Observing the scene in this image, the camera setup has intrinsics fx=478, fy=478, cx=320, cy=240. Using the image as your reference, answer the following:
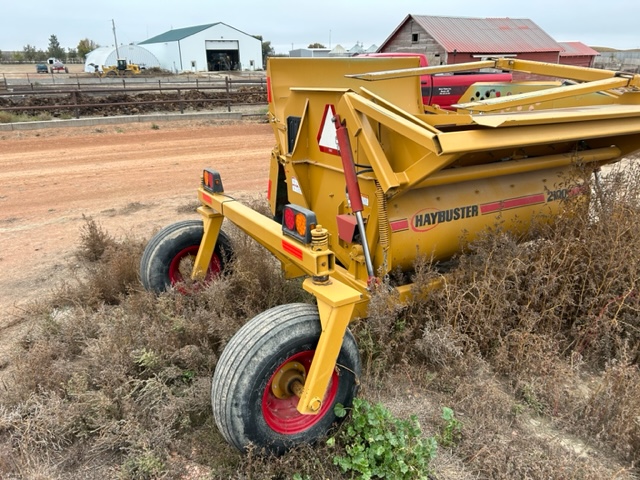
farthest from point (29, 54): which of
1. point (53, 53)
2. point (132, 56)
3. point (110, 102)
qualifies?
point (110, 102)

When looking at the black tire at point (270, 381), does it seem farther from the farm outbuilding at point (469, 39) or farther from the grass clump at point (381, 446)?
the farm outbuilding at point (469, 39)

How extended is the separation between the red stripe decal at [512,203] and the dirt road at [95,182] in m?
3.90

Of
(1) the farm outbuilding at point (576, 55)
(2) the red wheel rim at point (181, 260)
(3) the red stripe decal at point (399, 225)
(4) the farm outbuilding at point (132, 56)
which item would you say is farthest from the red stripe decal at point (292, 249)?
(4) the farm outbuilding at point (132, 56)

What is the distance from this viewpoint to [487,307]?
311 centimetres

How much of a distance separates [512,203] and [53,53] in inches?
4322

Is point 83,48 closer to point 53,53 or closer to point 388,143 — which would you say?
point 53,53

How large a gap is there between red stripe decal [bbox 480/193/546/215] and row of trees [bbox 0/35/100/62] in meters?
99.8

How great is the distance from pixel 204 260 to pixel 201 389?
48.6 inches

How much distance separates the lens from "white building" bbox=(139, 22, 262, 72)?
62.7 m

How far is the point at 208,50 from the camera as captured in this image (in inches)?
2518

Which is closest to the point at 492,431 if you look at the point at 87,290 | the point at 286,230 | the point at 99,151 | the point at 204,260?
the point at 286,230

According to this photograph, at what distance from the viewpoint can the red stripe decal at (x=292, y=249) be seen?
2.53m

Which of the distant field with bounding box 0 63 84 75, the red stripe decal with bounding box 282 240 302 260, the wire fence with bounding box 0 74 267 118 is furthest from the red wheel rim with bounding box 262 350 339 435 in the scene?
the distant field with bounding box 0 63 84 75

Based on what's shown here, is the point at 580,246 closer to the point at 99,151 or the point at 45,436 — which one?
the point at 45,436
